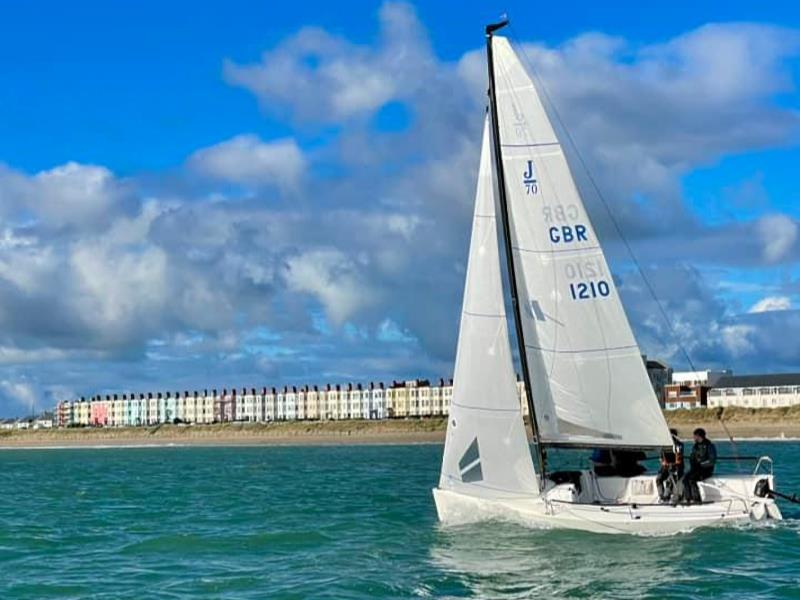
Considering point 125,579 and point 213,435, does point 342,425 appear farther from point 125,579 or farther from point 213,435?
point 125,579

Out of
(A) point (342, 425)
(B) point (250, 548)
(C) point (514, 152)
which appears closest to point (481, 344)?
(C) point (514, 152)

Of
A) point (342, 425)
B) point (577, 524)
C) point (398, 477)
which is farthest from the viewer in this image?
point (342, 425)

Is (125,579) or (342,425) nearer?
(125,579)

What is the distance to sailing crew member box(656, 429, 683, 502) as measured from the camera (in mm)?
25969

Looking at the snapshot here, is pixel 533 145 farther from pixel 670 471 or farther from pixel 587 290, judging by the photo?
pixel 670 471

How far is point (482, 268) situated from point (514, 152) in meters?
2.76

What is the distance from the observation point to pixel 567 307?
26.7m

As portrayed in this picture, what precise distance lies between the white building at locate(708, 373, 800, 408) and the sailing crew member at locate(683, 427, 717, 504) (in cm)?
14557

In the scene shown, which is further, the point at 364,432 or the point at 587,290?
the point at 364,432

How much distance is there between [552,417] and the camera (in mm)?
26734

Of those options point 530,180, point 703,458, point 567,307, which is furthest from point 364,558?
point 530,180

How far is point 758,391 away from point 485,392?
153055mm

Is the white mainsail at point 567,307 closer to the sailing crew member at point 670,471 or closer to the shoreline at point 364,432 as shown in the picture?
the sailing crew member at point 670,471

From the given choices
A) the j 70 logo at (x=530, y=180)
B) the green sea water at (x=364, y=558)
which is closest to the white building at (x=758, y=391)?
the green sea water at (x=364, y=558)
